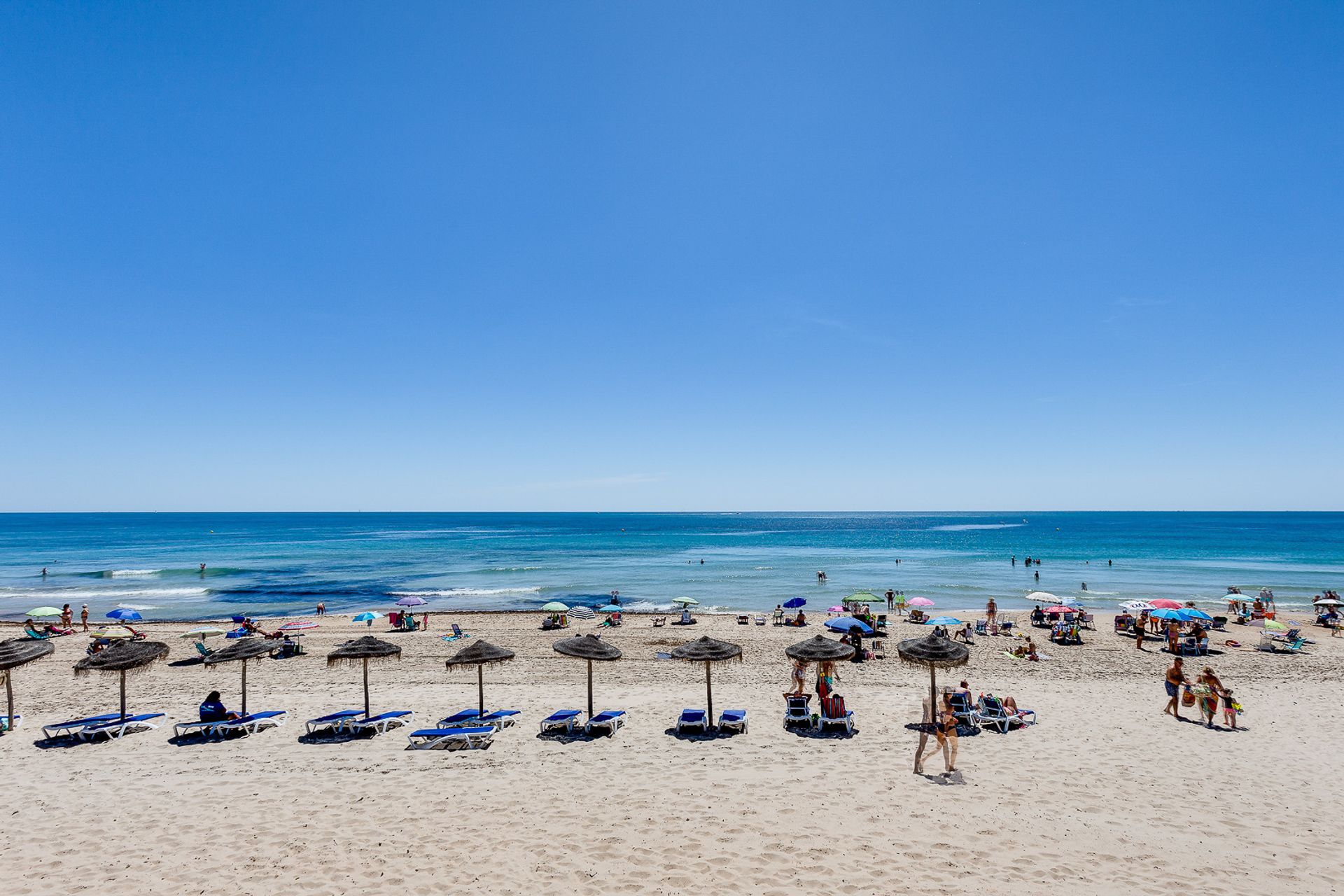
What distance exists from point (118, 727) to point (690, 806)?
11935mm

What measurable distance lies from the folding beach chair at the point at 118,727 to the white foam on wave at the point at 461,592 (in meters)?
31.3

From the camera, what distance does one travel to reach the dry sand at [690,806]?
706 cm

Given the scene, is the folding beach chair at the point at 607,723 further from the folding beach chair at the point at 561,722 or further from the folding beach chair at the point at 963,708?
the folding beach chair at the point at 963,708

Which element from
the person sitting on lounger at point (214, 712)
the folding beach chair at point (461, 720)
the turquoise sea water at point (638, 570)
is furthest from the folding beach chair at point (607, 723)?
the turquoise sea water at point (638, 570)

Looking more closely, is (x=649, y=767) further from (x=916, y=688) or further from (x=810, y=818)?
(x=916, y=688)

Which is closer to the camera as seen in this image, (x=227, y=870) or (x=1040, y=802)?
(x=227, y=870)

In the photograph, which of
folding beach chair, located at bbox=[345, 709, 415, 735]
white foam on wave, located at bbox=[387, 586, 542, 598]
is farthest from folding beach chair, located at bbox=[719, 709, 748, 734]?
→ white foam on wave, located at bbox=[387, 586, 542, 598]

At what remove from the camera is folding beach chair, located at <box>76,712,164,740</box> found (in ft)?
39.9

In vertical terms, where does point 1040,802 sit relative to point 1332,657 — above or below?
above

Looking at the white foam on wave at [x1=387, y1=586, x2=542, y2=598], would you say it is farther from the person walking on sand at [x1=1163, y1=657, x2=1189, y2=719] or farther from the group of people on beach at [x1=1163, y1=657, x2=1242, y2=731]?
the group of people on beach at [x1=1163, y1=657, x2=1242, y2=731]

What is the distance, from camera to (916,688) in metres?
15.9

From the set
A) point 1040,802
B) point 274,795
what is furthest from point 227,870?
point 1040,802

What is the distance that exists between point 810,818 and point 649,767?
10.2ft

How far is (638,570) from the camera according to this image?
195ft
